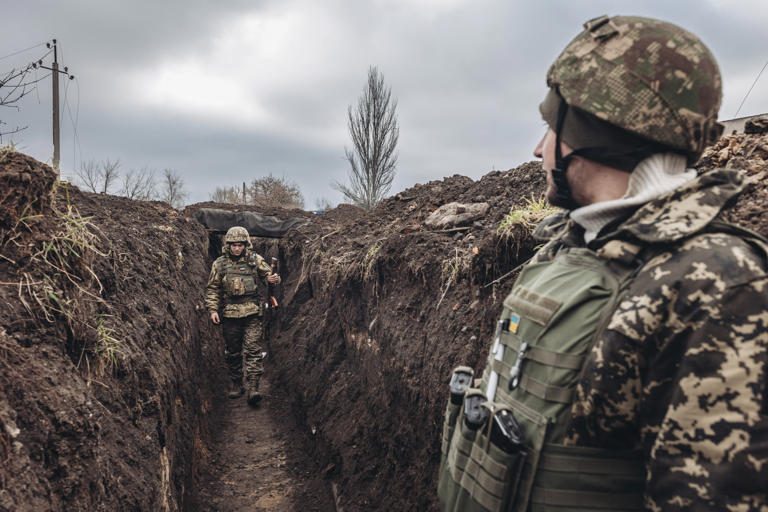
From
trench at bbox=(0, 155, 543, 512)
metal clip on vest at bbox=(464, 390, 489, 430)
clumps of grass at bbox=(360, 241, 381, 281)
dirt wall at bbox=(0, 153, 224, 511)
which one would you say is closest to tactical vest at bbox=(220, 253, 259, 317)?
trench at bbox=(0, 155, 543, 512)

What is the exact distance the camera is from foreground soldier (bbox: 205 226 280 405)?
7.74m

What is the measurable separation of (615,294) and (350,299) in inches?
212

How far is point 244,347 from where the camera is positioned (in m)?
7.91

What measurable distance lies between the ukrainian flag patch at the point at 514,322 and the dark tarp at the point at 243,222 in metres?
13.6

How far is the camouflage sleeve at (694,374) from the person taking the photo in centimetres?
103

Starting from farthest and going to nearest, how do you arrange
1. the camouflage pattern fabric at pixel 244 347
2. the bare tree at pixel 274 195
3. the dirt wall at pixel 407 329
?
1. the bare tree at pixel 274 195
2. the camouflage pattern fabric at pixel 244 347
3. the dirt wall at pixel 407 329

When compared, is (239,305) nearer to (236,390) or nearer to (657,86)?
(236,390)

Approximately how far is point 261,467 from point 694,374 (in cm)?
558

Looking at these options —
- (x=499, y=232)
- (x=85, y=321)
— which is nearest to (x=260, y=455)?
(x=85, y=321)

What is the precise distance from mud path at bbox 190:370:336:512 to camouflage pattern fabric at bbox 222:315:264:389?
1.62ft

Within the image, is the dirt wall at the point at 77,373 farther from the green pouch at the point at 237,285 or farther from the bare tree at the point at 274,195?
the bare tree at the point at 274,195

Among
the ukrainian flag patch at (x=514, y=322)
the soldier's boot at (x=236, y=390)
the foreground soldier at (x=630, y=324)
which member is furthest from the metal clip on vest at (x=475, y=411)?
the soldier's boot at (x=236, y=390)

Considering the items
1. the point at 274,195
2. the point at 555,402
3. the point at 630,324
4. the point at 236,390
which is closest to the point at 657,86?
the point at 630,324

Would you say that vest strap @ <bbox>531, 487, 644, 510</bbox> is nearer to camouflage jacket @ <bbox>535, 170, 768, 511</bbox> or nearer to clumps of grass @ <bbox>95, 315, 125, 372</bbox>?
camouflage jacket @ <bbox>535, 170, 768, 511</bbox>
